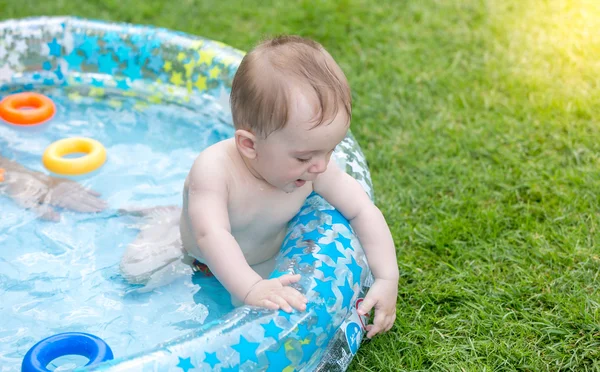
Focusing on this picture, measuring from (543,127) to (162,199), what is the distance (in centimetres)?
187

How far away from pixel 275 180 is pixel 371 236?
392mm

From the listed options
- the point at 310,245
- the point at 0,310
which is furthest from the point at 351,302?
the point at 0,310

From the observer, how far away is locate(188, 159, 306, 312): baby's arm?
2150 millimetres

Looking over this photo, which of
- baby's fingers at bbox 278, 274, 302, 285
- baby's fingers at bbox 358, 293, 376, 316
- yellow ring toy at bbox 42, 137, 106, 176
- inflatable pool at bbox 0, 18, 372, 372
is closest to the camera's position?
inflatable pool at bbox 0, 18, 372, 372

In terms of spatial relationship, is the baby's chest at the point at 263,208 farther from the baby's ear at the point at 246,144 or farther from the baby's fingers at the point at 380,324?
the baby's fingers at the point at 380,324

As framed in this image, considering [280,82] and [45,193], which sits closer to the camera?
[280,82]

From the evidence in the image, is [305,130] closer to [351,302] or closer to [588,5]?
[351,302]

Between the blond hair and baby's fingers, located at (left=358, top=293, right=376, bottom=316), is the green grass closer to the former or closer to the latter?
baby's fingers, located at (left=358, top=293, right=376, bottom=316)

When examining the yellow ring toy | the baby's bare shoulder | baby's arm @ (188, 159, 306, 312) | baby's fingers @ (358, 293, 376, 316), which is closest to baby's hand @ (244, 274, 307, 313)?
baby's arm @ (188, 159, 306, 312)

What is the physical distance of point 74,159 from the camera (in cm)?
316

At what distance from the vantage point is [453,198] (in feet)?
10.5

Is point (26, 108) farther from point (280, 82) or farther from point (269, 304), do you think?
point (269, 304)

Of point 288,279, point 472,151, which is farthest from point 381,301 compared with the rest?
point 472,151

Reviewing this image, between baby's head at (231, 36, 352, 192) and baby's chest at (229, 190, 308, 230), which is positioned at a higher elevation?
baby's head at (231, 36, 352, 192)
